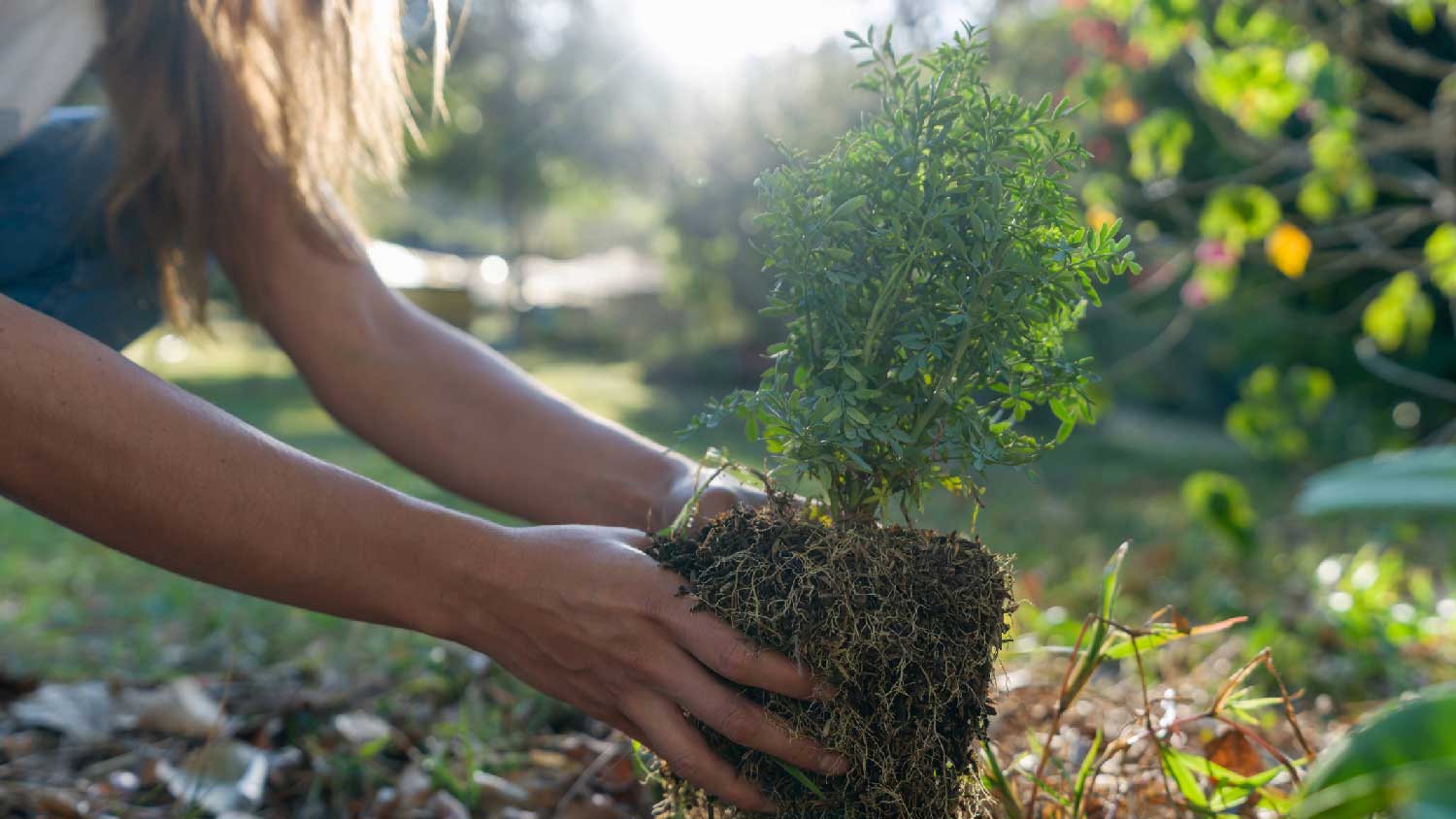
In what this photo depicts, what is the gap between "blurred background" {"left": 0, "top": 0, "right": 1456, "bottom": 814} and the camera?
8.93 feet

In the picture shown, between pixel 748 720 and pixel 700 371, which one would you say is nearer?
pixel 748 720

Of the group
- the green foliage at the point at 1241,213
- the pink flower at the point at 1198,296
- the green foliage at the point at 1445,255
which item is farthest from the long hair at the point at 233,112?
the pink flower at the point at 1198,296

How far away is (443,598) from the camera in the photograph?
48.5 inches

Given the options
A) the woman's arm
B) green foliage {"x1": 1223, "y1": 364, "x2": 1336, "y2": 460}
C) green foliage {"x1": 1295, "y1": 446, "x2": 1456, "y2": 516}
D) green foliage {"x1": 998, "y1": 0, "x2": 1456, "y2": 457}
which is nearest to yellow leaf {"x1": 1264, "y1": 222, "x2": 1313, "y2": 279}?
green foliage {"x1": 998, "y1": 0, "x2": 1456, "y2": 457}

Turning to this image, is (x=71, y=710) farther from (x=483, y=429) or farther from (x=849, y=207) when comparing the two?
(x=849, y=207)

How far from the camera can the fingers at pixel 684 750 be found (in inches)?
46.1

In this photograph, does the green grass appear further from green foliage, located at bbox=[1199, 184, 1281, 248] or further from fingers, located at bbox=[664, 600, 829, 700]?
green foliage, located at bbox=[1199, 184, 1281, 248]

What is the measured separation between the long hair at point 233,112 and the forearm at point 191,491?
852 millimetres

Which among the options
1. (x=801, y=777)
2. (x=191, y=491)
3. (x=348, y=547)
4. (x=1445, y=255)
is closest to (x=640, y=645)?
(x=801, y=777)

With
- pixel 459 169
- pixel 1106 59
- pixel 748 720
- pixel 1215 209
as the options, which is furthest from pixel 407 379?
pixel 459 169

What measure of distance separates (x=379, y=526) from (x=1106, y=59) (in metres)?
4.66

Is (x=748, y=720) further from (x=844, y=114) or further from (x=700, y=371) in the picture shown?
(x=700, y=371)

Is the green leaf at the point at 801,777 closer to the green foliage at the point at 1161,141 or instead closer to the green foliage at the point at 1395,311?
the green foliage at the point at 1161,141

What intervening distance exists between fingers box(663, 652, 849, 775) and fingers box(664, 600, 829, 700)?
→ 2 centimetres
